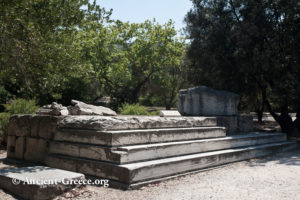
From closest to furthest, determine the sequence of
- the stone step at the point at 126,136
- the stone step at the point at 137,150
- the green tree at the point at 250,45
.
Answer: the stone step at the point at 137,150, the stone step at the point at 126,136, the green tree at the point at 250,45

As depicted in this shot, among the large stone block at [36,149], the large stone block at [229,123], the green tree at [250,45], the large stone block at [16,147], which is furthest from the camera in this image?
the green tree at [250,45]

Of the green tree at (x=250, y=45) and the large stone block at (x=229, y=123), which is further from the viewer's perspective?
the green tree at (x=250, y=45)

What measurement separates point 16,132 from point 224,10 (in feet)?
32.2

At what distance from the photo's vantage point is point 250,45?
11.5m

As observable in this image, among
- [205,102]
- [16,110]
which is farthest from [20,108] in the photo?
[205,102]

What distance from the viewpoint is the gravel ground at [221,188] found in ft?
14.0

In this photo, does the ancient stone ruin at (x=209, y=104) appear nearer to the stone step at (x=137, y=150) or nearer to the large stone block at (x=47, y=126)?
the stone step at (x=137, y=150)

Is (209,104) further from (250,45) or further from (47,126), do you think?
(47,126)

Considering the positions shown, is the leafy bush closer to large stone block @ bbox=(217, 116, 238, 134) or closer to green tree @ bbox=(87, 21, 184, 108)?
large stone block @ bbox=(217, 116, 238, 134)

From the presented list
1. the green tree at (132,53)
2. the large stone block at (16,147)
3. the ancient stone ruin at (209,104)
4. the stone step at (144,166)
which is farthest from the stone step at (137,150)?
the green tree at (132,53)

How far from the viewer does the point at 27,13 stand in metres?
5.70

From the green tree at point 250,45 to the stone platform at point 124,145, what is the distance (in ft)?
15.1

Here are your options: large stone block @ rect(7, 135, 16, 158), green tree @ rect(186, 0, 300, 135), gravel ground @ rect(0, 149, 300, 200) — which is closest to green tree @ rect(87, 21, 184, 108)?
green tree @ rect(186, 0, 300, 135)

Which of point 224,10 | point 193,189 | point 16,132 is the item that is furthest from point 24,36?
point 224,10
